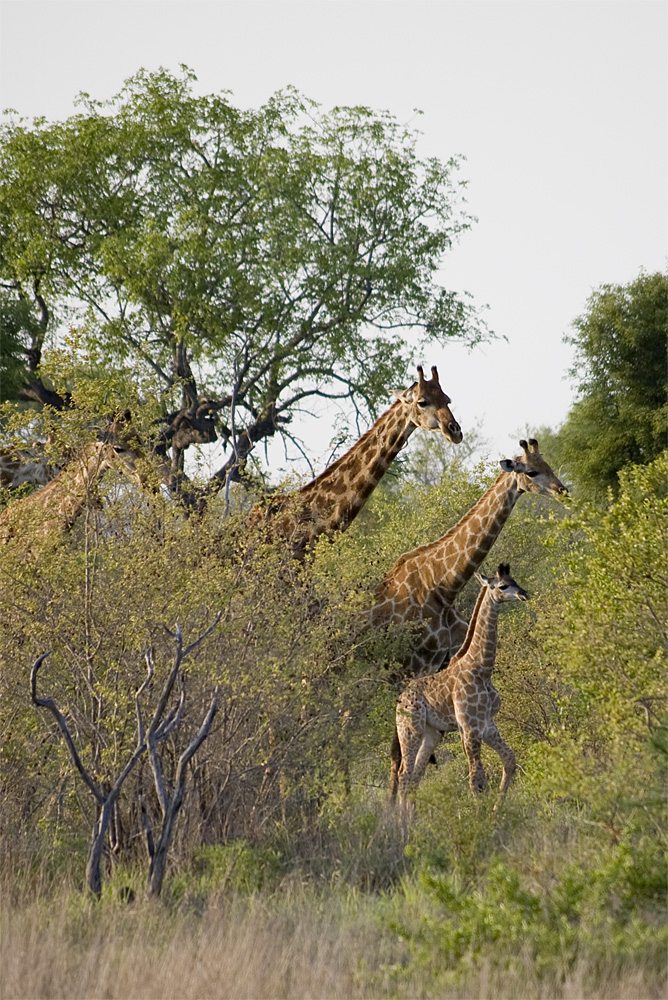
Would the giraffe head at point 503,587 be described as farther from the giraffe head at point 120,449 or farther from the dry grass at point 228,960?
the dry grass at point 228,960

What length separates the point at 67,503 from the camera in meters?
8.29

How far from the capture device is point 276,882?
6855mm

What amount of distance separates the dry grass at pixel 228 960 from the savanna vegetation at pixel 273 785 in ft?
0.06

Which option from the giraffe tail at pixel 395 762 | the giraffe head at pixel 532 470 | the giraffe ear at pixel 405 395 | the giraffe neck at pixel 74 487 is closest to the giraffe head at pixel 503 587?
the giraffe head at pixel 532 470

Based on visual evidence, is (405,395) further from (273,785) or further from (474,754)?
(273,785)

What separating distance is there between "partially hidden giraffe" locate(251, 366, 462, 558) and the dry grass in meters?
4.42

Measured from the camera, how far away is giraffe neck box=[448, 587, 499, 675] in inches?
365

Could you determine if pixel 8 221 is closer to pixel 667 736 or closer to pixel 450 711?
pixel 450 711

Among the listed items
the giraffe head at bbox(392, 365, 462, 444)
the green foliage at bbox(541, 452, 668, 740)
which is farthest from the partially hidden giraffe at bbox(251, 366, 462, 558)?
the green foliage at bbox(541, 452, 668, 740)

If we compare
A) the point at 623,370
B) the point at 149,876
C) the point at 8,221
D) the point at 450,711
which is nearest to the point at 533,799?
the point at 450,711

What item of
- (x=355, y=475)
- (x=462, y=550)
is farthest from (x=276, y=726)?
(x=355, y=475)

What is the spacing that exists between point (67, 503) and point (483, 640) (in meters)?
3.52

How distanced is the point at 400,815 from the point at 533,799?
53.5 inches

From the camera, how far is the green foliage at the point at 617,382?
19516 millimetres
